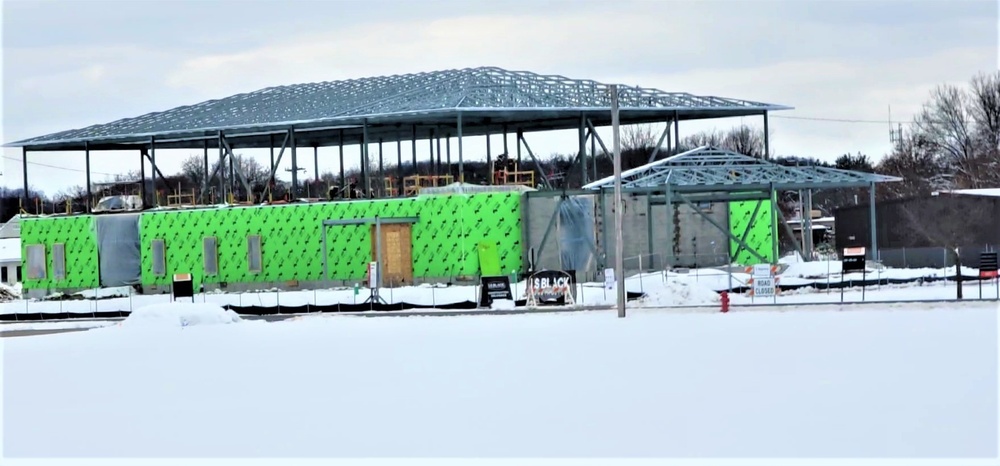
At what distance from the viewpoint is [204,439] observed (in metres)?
17.6

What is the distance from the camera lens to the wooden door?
60.3 meters

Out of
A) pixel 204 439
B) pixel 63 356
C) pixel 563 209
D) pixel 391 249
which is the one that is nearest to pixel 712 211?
pixel 563 209

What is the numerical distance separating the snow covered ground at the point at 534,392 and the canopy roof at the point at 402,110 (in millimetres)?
27104

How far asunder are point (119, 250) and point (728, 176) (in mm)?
29428

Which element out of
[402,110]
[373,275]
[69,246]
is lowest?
[373,275]

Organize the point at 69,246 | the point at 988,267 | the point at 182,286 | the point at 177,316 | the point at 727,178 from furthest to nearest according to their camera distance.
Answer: the point at 69,246
the point at 727,178
the point at 182,286
the point at 988,267
the point at 177,316

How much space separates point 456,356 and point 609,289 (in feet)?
63.9

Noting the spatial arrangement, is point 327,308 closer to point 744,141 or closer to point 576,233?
point 576,233

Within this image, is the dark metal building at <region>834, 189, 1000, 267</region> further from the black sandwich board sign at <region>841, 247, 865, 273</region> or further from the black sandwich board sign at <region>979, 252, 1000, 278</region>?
the black sandwich board sign at <region>979, 252, 1000, 278</region>

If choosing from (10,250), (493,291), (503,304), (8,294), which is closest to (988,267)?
(503,304)

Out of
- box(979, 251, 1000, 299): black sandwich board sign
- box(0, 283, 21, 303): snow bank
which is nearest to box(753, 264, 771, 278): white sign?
box(979, 251, 1000, 299): black sandwich board sign

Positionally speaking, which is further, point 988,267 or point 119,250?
point 119,250

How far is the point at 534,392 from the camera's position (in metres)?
21.2

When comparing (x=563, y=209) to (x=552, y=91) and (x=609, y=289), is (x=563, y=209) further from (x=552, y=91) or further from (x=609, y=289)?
(x=609, y=289)
